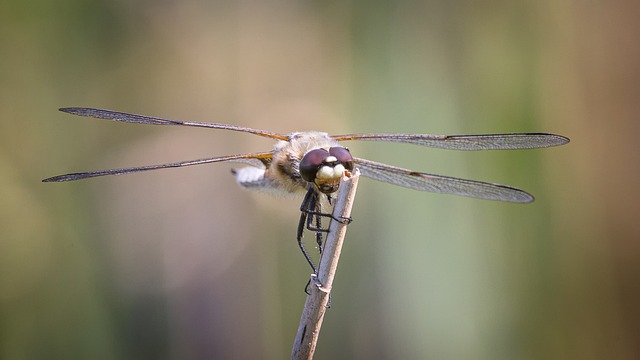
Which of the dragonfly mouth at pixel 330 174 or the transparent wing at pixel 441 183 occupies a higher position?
the dragonfly mouth at pixel 330 174

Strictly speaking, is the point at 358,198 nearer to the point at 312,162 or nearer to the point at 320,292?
the point at 312,162

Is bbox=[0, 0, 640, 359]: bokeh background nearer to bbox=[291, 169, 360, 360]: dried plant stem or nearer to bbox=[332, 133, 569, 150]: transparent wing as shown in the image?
bbox=[332, 133, 569, 150]: transparent wing

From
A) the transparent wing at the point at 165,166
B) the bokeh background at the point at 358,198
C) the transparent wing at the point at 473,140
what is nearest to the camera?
the transparent wing at the point at 165,166

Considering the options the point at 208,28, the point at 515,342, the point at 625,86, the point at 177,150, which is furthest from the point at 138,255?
the point at 625,86

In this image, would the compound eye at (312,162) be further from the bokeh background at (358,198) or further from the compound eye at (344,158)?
the bokeh background at (358,198)

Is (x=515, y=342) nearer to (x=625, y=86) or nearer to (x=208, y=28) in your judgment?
(x=625, y=86)

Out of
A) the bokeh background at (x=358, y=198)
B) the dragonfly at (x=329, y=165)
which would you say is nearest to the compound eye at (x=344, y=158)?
the dragonfly at (x=329, y=165)
